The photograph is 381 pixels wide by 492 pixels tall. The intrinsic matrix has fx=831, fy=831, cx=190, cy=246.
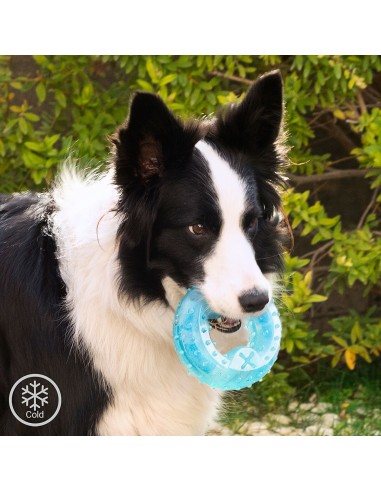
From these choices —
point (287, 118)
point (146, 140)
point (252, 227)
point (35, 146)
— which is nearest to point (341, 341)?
point (287, 118)

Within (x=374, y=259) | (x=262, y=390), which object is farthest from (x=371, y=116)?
(x=262, y=390)

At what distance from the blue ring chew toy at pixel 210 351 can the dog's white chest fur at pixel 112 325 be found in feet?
0.49

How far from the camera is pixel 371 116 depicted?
499 centimetres

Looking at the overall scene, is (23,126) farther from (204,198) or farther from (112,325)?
(204,198)

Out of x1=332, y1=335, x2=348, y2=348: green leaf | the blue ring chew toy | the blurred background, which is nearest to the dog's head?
the blue ring chew toy

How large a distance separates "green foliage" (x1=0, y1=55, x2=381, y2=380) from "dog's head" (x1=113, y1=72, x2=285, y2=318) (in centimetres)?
150

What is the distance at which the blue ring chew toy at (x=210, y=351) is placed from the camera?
10.4 ft

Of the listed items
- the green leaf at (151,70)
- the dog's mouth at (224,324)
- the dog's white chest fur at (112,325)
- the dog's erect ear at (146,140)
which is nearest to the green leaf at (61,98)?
the green leaf at (151,70)

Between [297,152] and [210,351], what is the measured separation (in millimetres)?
2436

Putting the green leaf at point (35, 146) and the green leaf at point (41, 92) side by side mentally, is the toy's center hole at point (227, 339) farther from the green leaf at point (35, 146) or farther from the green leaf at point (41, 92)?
the green leaf at point (41, 92)

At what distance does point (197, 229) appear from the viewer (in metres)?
3.11

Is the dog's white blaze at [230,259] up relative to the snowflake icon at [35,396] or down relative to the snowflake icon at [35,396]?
up
